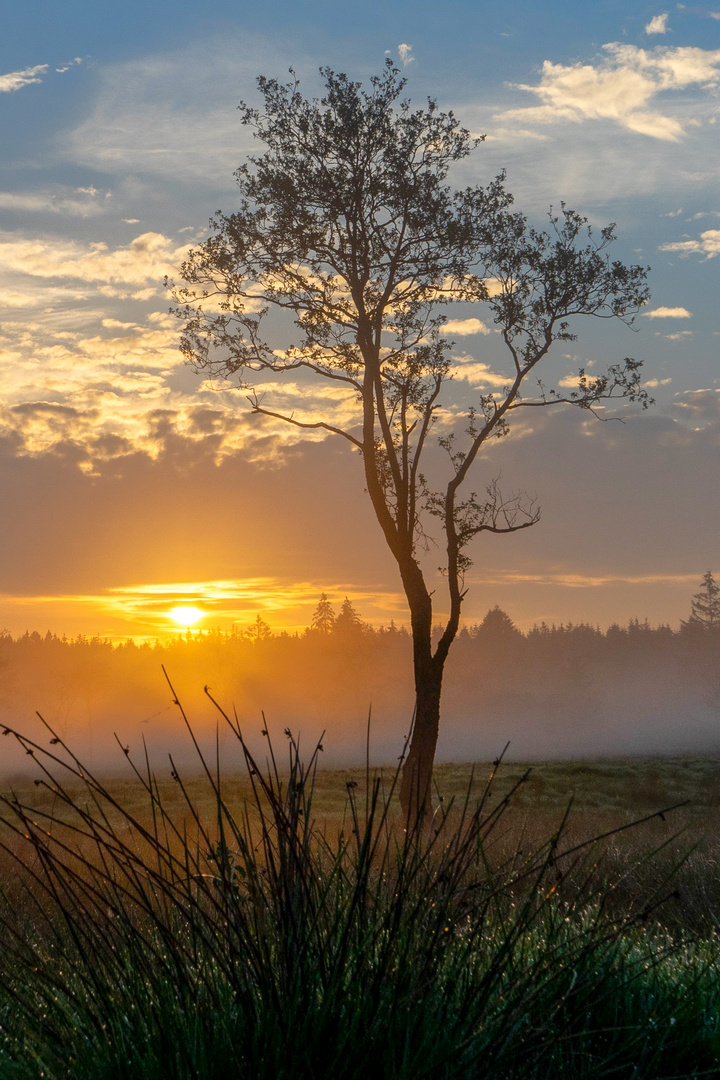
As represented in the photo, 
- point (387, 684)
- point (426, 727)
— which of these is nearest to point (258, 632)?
point (387, 684)

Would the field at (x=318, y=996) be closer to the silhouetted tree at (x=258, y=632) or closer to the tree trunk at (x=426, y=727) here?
the tree trunk at (x=426, y=727)

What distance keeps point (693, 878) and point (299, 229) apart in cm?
1342

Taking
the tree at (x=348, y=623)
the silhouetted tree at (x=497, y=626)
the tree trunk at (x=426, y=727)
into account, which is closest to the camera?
the tree trunk at (x=426, y=727)

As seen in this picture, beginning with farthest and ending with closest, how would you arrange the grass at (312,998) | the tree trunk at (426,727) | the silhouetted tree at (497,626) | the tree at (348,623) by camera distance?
the silhouetted tree at (497,626) → the tree at (348,623) → the tree trunk at (426,727) → the grass at (312,998)

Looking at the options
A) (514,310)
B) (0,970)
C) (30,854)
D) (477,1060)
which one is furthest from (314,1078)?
(514,310)

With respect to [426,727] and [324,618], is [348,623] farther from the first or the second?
[426,727]

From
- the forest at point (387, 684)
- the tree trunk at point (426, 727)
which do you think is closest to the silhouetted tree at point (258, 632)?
the forest at point (387, 684)

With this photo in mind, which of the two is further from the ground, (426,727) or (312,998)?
(312,998)

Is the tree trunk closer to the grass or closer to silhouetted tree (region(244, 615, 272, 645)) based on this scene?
the grass

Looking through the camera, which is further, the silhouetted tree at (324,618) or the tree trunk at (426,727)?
the silhouetted tree at (324,618)

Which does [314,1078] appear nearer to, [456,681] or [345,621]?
→ [345,621]

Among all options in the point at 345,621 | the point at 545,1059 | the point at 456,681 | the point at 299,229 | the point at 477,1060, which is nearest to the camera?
the point at 477,1060

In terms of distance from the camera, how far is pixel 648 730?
109438mm

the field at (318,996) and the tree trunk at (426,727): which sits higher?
the field at (318,996)
